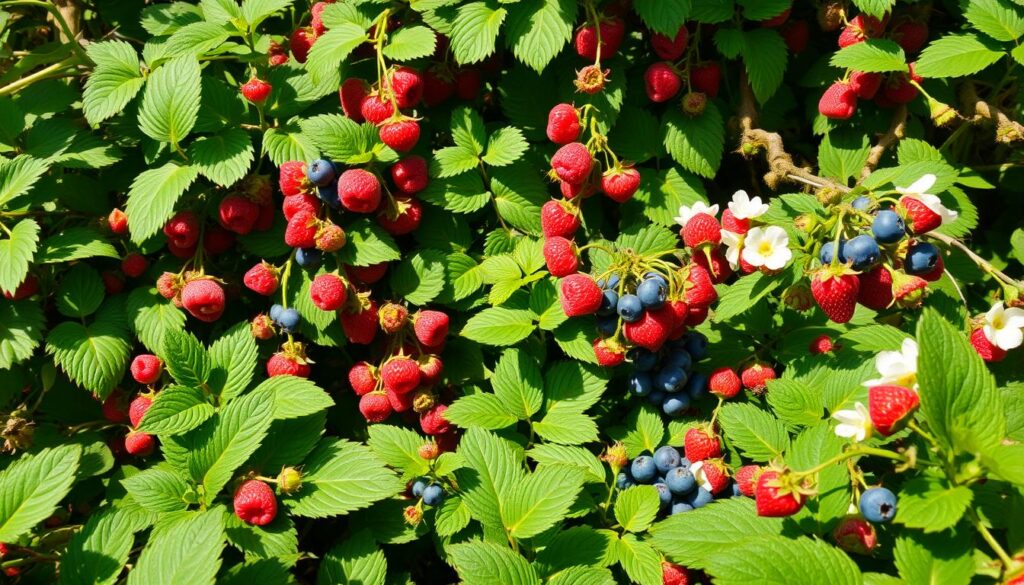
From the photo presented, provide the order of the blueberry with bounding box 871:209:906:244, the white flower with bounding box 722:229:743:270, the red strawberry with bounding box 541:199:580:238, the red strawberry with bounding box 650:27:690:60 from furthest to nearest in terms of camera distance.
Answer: the red strawberry with bounding box 650:27:690:60, the red strawberry with bounding box 541:199:580:238, the white flower with bounding box 722:229:743:270, the blueberry with bounding box 871:209:906:244

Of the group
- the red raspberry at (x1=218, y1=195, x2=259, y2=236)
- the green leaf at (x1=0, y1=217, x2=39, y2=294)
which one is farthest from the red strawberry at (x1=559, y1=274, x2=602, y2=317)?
the green leaf at (x1=0, y1=217, x2=39, y2=294)

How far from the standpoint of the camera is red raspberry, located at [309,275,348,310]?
220 cm

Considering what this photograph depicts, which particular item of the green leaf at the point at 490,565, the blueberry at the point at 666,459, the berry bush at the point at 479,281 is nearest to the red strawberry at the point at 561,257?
the berry bush at the point at 479,281

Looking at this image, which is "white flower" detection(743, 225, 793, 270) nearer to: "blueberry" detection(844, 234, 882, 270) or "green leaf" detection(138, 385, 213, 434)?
"blueberry" detection(844, 234, 882, 270)

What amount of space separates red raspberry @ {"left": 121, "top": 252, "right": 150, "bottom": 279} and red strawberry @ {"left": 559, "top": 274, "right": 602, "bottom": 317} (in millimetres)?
→ 1529

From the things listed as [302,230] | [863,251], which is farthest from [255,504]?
[863,251]

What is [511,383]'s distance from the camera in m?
2.25

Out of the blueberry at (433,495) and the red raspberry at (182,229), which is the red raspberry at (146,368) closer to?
the red raspberry at (182,229)

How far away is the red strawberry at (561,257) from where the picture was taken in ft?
7.21

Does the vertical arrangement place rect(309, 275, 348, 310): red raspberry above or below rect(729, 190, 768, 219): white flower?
below

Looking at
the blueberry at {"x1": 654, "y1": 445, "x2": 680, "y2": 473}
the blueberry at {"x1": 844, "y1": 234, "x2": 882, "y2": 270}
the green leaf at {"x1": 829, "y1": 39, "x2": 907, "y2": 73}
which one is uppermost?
the green leaf at {"x1": 829, "y1": 39, "x2": 907, "y2": 73}

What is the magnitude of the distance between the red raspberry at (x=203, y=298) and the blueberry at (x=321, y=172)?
50cm

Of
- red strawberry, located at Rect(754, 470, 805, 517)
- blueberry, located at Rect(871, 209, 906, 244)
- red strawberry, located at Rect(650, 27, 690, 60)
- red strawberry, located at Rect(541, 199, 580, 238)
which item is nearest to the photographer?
red strawberry, located at Rect(754, 470, 805, 517)

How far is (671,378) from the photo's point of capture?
2135 millimetres
